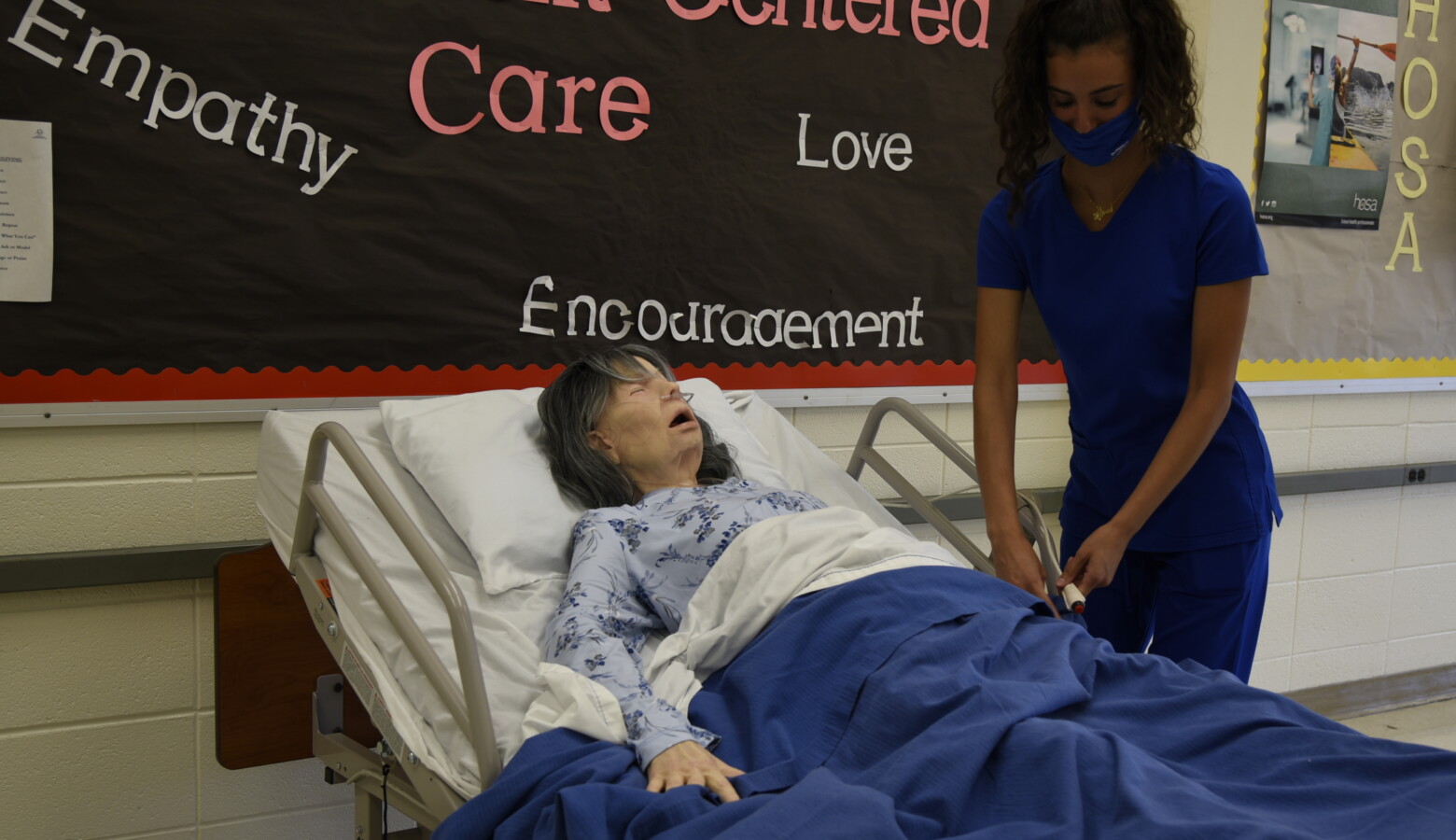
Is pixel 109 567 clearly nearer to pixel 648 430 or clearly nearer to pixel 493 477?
pixel 493 477

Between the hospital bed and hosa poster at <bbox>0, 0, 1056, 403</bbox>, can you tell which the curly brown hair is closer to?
the hospital bed

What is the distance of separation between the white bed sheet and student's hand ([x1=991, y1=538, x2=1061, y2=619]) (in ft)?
0.91

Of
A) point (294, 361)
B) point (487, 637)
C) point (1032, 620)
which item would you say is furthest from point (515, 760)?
point (294, 361)

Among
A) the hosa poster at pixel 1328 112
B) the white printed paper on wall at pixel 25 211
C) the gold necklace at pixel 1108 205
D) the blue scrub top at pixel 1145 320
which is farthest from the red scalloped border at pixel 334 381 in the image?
the hosa poster at pixel 1328 112

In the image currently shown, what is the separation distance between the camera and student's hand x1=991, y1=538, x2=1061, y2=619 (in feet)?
6.16

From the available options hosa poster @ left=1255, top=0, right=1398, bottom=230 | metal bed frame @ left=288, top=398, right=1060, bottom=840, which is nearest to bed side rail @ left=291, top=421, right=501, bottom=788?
metal bed frame @ left=288, top=398, right=1060, bottom=840

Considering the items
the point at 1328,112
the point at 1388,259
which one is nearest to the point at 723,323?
the point at 1328,112

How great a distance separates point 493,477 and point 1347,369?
2643 mm

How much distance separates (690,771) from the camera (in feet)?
4.22

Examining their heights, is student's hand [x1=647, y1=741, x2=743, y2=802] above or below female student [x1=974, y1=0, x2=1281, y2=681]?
below

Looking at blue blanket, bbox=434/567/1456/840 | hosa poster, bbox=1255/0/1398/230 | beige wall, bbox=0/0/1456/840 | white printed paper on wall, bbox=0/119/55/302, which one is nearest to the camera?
blue blanket, bbox=434/567/1456/840

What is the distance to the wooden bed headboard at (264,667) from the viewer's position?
6.80 feet

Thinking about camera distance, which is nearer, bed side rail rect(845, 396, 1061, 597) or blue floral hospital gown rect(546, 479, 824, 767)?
blue floral hospital gown rect(546, 479, 824, 767)

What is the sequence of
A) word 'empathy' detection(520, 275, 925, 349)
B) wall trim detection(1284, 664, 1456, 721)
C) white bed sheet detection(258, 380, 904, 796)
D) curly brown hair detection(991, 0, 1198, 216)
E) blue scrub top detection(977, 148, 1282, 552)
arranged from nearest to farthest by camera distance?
white bed sheet detection(258, 380, 904, 796) → curly brown hair detection(991, 0, 1198, 216) → blue scrub top detection(977, 148, 1282, 552) → word 'empathy' detection(520, 275, 925, 349) → wall trim detection(1284, 664, 1456, 721)
